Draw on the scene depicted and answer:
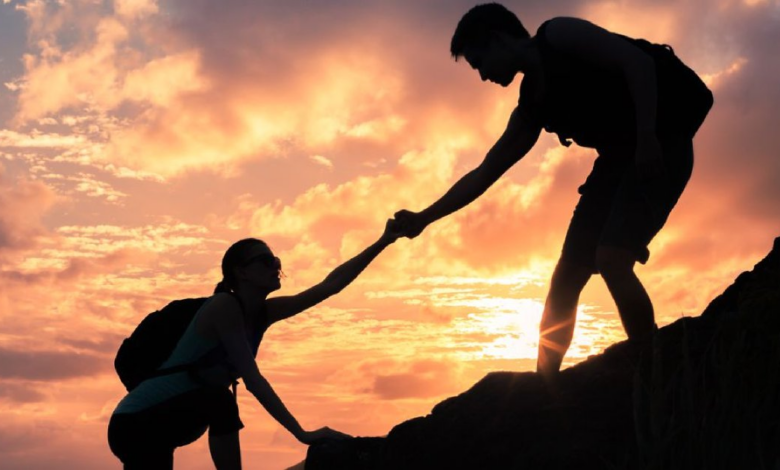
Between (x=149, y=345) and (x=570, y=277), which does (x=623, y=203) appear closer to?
(x=570, y=277)

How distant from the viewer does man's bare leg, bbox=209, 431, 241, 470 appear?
5711 millimetres

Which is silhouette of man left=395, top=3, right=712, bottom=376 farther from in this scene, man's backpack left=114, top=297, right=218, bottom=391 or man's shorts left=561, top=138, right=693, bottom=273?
man's backpack left=114, top=297, right=218, bottom=391

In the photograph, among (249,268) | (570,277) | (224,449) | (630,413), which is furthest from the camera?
(570,277)

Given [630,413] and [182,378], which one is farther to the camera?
[182,378]

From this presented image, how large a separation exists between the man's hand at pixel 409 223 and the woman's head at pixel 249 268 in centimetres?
137

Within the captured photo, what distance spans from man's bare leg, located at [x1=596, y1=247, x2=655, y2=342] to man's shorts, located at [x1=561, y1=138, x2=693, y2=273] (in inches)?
2.4

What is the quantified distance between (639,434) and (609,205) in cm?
241

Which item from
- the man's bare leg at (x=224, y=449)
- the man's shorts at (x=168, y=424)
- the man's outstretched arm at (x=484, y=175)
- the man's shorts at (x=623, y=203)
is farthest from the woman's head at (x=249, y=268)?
the man's shorts at (x=623, y=203)

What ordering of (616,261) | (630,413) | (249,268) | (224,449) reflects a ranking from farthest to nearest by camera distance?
(249,268) < (224,449) < (616,261) < (630,413)

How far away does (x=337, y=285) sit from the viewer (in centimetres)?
665

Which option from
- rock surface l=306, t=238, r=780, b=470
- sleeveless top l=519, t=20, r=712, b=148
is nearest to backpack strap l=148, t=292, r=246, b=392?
rock surface l=306, t=238, r=780, b=470

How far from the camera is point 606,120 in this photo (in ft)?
19.1

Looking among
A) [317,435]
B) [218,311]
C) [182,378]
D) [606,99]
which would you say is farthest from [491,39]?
[182,378]

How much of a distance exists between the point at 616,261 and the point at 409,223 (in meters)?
1.91
